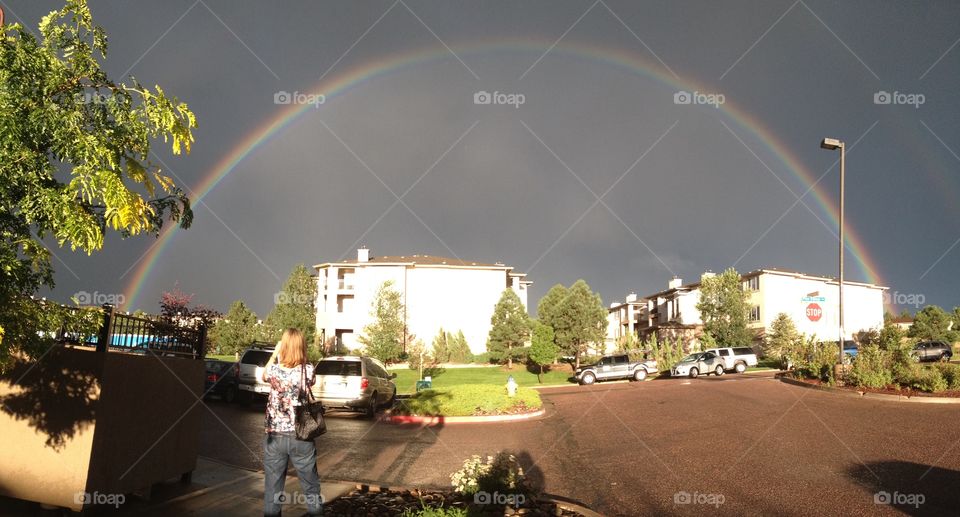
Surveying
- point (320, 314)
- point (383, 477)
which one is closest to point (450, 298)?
point (320, 314)

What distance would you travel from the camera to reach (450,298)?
68438 millimetres

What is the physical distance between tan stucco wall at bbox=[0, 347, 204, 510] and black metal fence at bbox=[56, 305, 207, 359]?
0.91ft

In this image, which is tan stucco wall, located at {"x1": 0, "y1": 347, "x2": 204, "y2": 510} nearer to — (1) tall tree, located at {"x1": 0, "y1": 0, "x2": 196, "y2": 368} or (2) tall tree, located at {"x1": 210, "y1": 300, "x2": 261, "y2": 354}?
(1) tall tree, located at {"x1": 0, "y1": 0, "x2": 196, "y2": 368}

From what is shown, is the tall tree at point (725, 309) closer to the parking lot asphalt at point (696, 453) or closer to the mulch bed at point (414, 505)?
the parking lot asphalt at point (696, 453)

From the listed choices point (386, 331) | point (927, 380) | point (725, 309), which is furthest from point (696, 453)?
point (725, 309)

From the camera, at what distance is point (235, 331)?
60.4 metres

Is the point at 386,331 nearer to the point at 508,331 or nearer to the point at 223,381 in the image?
the point at 508,331

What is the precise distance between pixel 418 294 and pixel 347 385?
4965 cm

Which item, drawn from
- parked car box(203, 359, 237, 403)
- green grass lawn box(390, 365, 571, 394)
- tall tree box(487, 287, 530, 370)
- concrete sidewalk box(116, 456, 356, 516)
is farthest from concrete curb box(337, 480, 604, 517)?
tall tree box(487, 287, 530, 370)

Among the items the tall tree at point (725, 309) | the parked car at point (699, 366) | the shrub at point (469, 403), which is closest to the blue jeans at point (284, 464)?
the shrub at point (469, 403)

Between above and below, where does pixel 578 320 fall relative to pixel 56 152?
below

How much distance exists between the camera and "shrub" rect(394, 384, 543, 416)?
18.2m

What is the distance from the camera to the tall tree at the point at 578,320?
53250 mm

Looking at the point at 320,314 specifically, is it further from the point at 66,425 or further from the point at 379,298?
the point at 66,425
